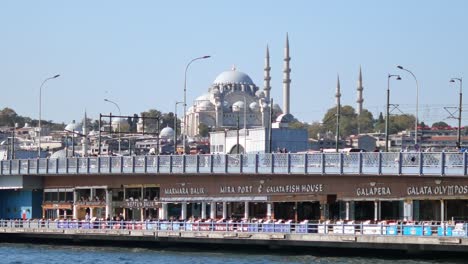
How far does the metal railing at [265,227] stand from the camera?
2021 inches

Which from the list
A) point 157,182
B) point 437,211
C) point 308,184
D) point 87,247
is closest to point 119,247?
point 87,247

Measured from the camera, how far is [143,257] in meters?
57.8

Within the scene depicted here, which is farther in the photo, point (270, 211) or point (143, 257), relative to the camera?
→ point (270, 211)

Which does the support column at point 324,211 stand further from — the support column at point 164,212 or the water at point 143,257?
the support column at point 164,212

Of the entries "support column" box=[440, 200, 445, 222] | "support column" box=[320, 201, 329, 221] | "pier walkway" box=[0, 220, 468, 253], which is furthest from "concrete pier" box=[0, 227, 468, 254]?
"support column" box=[440, 200, 445, 222]

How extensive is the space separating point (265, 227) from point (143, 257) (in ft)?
19.8

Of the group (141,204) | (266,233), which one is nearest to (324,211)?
(266,233)

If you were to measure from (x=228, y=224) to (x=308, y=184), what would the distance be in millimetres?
5302

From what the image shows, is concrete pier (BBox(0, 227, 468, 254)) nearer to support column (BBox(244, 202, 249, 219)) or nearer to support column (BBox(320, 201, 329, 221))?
support column (BBox(320, 201, 329, 221))

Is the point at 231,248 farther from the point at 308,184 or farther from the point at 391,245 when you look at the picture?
the point at 391,245

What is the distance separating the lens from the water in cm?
5341

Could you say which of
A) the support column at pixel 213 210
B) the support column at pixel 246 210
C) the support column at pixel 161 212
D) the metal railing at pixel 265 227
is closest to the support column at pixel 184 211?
the support column at pixel 161 212

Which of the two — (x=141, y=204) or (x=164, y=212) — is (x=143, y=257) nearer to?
(x=164, y=212)

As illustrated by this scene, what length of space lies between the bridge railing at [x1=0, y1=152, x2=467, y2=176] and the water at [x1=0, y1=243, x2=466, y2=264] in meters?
5.13
